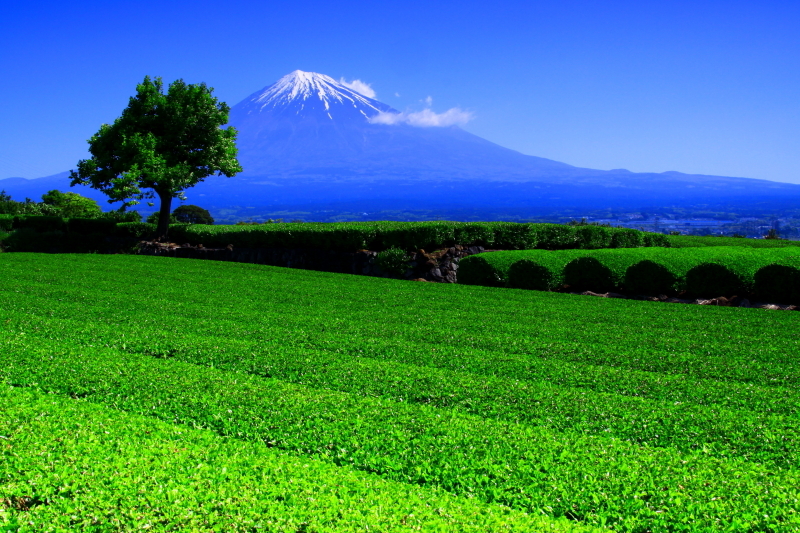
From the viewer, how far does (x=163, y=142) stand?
2434 cm

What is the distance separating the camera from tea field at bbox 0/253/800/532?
3.96 m

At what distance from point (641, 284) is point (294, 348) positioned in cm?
947

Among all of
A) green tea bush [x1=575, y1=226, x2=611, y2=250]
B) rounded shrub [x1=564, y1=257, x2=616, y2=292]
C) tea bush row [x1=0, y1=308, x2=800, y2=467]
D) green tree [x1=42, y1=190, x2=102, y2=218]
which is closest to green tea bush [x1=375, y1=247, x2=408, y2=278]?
rounded shrub [x1=564, y1=257, x2=616, y2=292]

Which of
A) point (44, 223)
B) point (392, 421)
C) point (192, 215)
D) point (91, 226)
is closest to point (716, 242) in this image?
point (392, 421)

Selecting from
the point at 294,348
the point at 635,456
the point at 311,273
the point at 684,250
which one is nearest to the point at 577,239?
the point at 684,250

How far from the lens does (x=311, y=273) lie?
1677 cm

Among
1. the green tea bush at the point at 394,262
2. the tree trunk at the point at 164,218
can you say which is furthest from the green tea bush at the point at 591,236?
the tree trunk at the point at 164,218

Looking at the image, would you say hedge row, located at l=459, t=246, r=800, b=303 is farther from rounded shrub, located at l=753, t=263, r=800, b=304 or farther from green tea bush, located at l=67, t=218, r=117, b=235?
green tea bush, located at l=67, t=218, r=117, b=235

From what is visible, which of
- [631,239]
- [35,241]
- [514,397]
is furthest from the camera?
[35,241]

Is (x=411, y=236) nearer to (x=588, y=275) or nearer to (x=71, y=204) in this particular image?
(x=588, y=275)

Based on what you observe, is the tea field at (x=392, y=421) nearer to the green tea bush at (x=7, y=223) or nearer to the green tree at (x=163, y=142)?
the green tree at (x=163, y=142)

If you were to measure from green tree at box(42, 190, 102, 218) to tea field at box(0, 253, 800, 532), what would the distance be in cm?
3056

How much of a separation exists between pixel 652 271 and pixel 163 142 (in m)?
19.0

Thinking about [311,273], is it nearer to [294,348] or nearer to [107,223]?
[294,348]
